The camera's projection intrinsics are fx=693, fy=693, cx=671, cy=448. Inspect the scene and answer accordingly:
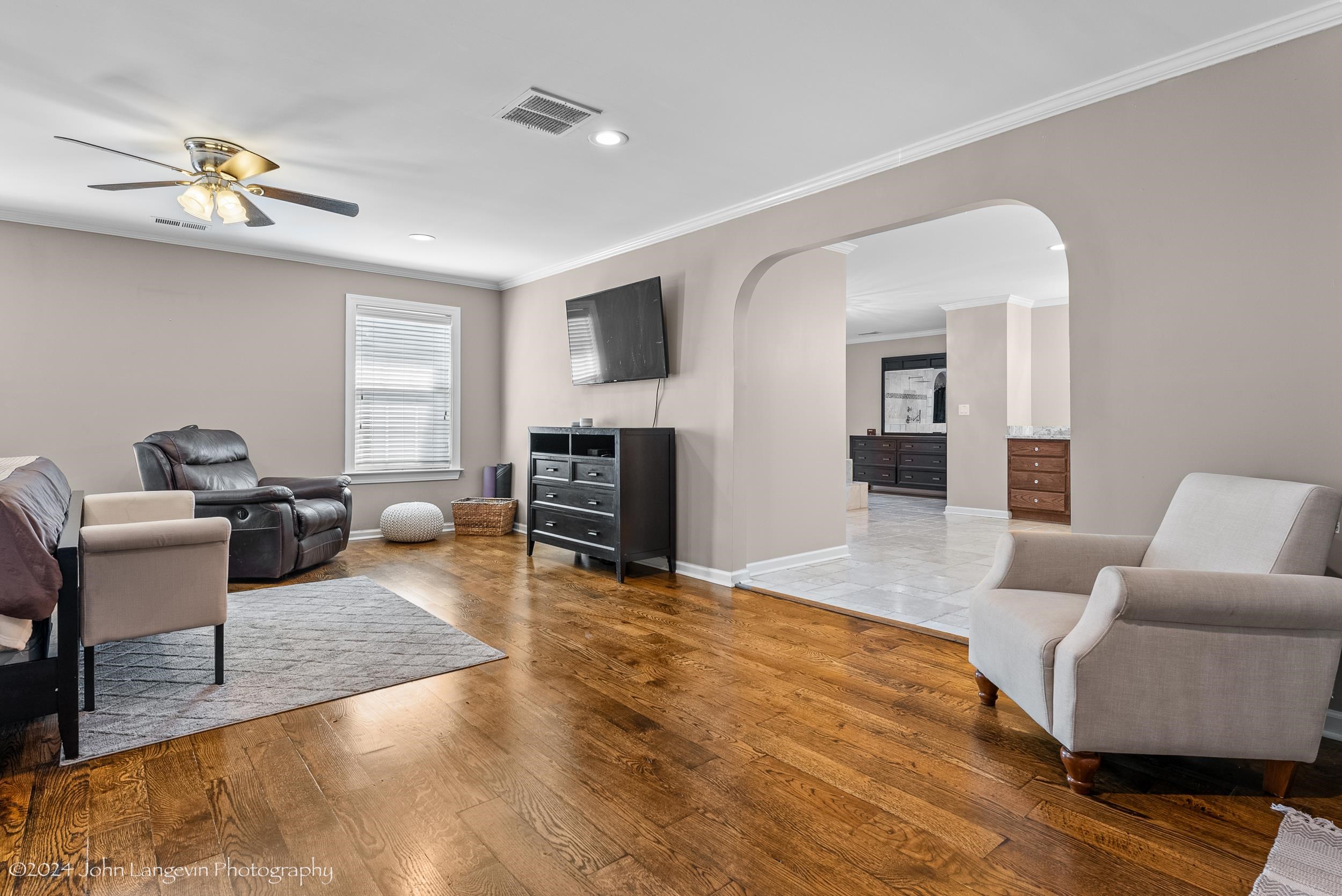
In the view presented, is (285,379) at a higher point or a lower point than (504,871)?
higher

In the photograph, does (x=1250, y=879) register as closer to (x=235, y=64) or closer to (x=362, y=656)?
(x=362, y=656)

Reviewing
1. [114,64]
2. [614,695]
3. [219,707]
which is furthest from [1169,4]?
[219,707]

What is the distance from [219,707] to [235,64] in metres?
2.40

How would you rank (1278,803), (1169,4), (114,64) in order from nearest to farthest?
(1278,803) → (1169,4) → (114,64)

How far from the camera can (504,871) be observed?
1.55m

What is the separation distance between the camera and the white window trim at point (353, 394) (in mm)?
6059

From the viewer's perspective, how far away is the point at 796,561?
16.2 feet

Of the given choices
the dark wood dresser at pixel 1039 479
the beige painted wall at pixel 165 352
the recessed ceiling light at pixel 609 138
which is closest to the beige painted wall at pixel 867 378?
the dark wood dresser at pixel 1039 479

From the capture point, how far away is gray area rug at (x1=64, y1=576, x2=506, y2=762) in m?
2.36

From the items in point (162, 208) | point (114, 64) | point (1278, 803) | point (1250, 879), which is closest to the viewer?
point (1250, 879)

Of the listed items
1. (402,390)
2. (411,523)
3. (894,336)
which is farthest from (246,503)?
(894,336)

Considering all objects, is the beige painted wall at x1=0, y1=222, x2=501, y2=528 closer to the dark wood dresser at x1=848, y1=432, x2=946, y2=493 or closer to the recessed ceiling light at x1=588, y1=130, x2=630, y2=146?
the recessed ceiling light at x1=588, y1=130, x2=630, y2=146

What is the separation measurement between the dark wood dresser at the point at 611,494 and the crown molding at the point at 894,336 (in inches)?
264

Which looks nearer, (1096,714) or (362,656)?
(1096,714)
